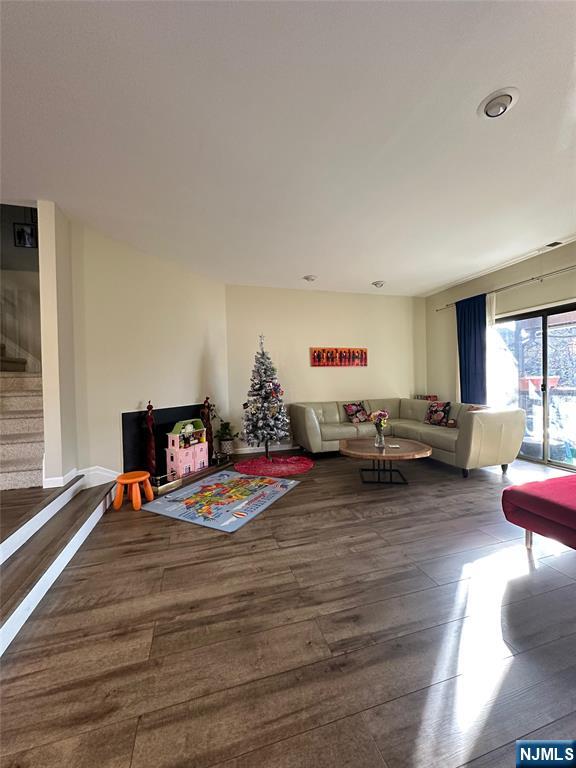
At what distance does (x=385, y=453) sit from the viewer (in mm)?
3100

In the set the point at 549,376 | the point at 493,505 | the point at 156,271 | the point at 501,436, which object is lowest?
the point at 493,505

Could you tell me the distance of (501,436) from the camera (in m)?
3.48

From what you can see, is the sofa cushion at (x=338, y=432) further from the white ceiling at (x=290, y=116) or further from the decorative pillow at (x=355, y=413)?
the white ceiling at (x=290, y=116)

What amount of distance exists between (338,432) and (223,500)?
2.15 metres

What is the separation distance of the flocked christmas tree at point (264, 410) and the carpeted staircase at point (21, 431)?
2.39 meters

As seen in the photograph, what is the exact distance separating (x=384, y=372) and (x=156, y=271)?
14.2 feet

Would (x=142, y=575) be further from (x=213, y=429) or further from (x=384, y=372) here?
(x=384, y=372)

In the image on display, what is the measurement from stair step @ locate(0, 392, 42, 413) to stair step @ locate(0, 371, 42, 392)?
11cm

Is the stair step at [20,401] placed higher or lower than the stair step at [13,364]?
lower

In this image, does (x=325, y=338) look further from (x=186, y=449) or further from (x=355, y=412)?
(x=186, y=449)

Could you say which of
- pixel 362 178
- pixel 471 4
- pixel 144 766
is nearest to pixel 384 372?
pixel 362 178

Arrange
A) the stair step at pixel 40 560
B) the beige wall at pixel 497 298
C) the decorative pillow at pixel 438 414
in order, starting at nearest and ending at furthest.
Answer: the stair step at pixel 40 560
the beige wall at pixel 497 298
the decorative pillow at pixel 438 414

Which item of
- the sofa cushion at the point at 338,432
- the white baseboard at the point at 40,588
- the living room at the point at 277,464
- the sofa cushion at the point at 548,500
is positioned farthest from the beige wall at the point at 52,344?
the sofa cushion at the point at 548,500

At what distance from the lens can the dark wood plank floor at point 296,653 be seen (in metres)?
0.98
